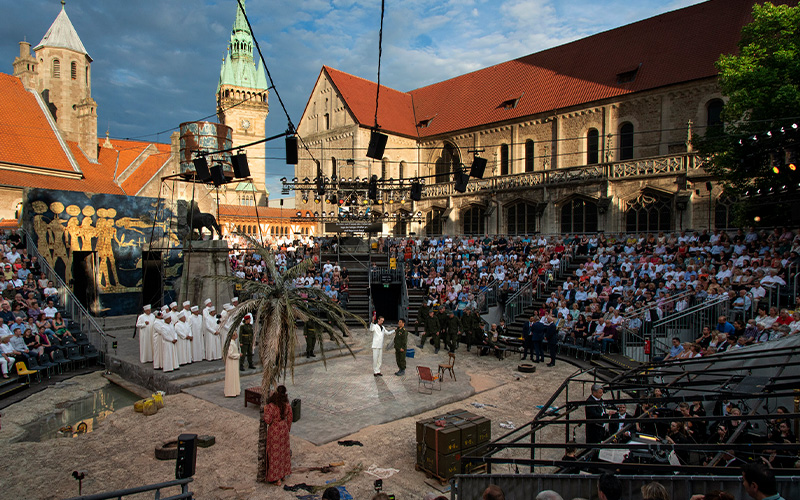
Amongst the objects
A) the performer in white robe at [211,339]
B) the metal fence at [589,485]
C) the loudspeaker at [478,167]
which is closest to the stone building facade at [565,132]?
the loudspeaker at [478,167]

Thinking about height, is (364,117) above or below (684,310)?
above

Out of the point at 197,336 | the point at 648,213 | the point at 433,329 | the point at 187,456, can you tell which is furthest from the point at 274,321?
the point at 648,213

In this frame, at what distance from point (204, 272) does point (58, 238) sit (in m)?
8.83

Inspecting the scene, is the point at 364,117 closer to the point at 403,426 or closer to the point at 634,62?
the point at 634,62

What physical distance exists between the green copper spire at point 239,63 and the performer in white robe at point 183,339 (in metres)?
71.1

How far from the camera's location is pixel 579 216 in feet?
98.9

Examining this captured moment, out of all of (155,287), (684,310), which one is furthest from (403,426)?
(155,287)

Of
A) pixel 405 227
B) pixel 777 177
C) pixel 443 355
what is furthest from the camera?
pixel 405 227

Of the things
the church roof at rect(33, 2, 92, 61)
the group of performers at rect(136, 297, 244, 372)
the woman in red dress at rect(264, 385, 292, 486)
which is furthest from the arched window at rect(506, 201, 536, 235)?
the church roof at rect(33, 2, 92, 61)

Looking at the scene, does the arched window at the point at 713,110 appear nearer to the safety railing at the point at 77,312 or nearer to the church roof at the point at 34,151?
the safety railing at the point at 77,312

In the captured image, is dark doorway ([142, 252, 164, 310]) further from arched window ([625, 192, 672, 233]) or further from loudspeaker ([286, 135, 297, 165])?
arched window ([625, 192, 672, 233])

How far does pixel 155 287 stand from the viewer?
24031 millimetres

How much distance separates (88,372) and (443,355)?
1189cm

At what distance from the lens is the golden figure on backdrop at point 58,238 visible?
68.7 ft
